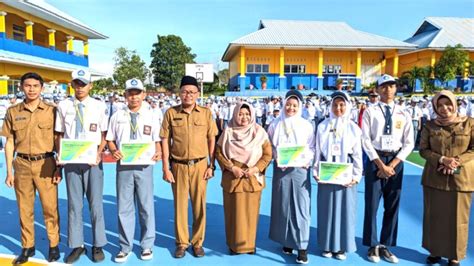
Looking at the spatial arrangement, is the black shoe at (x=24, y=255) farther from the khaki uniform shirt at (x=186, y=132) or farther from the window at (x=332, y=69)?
the window at (x=332, y=69)

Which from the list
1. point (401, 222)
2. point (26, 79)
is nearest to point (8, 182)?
point (26, 79)

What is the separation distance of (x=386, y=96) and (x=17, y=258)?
13.7ft

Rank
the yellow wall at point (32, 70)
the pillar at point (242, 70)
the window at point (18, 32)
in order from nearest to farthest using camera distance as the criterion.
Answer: the yellow wall at point (32, 70), the window at point (18, 32), the pillar at point (242, 70)

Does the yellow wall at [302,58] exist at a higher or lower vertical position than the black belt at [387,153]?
higher

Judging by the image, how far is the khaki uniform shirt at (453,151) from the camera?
11.9ft

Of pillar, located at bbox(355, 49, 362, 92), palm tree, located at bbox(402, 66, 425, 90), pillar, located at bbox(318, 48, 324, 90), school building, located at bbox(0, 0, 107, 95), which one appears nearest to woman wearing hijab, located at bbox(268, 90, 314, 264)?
school building, located at bbox(0, 0, 107, 95)

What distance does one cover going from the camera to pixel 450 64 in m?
27.5

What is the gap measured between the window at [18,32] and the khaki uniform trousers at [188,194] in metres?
21.7

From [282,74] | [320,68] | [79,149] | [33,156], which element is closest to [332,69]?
[320,68]

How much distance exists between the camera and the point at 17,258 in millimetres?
3984

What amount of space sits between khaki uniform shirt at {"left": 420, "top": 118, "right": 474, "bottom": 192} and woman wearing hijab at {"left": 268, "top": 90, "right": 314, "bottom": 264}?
117 centimetres

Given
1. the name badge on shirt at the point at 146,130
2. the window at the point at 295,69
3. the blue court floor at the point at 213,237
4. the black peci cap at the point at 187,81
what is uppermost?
the window at the point at 295,69

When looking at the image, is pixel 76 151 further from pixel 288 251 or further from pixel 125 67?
pixel 125 67

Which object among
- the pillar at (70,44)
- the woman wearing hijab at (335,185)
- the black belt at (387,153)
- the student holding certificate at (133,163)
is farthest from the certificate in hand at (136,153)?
the pillar at (70,44)
